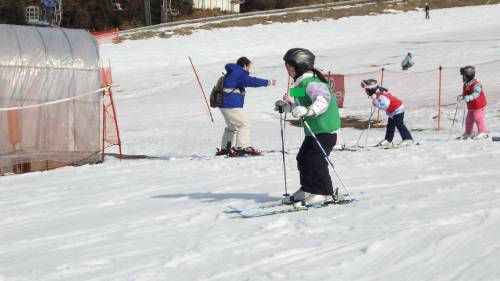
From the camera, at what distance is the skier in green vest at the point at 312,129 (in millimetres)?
7785

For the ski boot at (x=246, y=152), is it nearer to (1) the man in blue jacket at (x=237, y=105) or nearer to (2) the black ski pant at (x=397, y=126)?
(1) the man in blue jacket at (x=237, y=105)

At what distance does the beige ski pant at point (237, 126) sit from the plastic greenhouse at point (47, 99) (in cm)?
289

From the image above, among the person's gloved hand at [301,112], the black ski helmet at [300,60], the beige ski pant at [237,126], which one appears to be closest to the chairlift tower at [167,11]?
the beige ski pant at [237,126]

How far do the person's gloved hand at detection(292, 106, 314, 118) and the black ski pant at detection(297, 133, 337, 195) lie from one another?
43 centimetres

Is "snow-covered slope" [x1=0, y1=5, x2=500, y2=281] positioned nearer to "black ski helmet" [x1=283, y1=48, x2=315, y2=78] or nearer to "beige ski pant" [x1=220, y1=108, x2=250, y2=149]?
"beige ski pant" [x1=220, y1=108, x2=250, y2=149]

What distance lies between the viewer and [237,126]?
14102mm

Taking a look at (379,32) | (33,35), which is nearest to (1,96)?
(33,35)

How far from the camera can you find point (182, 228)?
7.19 meters

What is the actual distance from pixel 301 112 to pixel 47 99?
8.76 meters

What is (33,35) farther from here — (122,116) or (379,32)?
(379,32)

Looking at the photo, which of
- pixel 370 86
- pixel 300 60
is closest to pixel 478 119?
pixel 370 86

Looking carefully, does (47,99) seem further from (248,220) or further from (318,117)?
(248,220)

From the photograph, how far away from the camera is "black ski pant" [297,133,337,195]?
7.80 meters

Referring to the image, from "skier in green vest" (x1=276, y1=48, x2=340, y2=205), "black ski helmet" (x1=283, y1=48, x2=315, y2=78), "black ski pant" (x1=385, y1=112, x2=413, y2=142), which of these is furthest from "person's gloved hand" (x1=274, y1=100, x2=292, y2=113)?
"black ski pant" (x1=385, y1=112, x2=413, y2=142)
